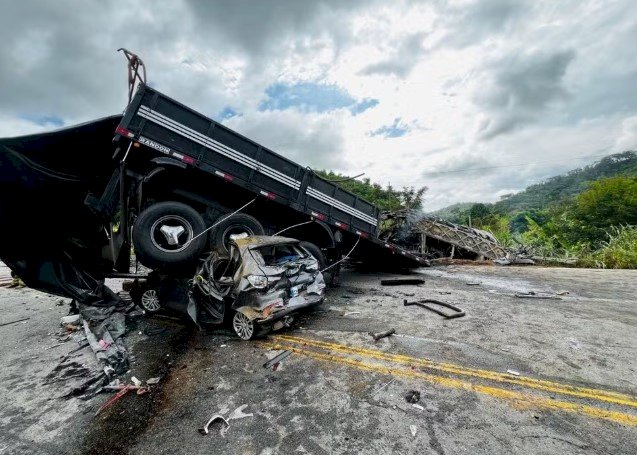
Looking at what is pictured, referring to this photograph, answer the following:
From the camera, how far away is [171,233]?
5.51 m

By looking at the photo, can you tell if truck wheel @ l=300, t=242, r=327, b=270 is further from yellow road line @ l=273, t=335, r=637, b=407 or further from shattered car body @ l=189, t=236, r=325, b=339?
yellow road line @ l=273, t=335, r=637, b=407

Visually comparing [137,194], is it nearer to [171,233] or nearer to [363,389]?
[171,233]

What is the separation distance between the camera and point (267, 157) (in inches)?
250

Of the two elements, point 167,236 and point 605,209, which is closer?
point 167,236

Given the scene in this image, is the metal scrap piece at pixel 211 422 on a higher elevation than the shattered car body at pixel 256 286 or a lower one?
lower

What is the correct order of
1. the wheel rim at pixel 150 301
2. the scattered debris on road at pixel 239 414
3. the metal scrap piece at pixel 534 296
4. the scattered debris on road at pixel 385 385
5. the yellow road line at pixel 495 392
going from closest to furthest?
the yellow road line at pixel 495 392
the scattered debris on road at pixel 239 414
the scattered debris on road at pixel 385 385
the wheel rim at pixel 150 301
the metal scrap piece at pixel 534 296

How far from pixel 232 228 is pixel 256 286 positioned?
2.32 metres

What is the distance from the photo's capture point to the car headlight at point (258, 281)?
4352 millimetres

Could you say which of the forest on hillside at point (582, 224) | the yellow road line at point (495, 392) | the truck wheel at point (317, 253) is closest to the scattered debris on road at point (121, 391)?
the yellow road line at point (495, 392)

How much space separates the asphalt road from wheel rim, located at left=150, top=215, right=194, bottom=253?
4.58 ft

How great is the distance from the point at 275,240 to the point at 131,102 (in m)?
3.29

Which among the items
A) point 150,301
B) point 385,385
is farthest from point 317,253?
point 385,385

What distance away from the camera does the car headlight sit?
4352 mm

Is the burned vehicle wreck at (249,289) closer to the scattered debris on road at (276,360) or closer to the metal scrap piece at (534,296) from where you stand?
the scattered debris on road at (276,360)
